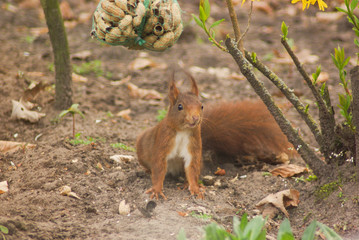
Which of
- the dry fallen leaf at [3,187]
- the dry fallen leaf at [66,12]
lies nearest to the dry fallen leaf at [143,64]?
the dry fallen leaf at [66,12]

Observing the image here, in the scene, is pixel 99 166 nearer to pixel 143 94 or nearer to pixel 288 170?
pixel 288 170

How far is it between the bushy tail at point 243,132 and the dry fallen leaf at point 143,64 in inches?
75.4

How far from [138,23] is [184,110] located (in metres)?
0.55

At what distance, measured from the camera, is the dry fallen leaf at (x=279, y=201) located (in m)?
2.65

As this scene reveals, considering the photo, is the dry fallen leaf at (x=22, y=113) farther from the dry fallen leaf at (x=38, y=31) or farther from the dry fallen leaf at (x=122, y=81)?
the dry fallen leaf at (x=38, y=31)

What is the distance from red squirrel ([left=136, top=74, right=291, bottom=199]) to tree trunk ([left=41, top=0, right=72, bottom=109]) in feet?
2.83

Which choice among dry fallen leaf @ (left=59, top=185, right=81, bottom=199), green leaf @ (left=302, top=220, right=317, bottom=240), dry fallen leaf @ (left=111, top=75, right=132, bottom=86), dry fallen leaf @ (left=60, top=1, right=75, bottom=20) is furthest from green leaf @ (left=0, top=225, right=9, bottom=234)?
dry fallen leaf @ (left=60, top=1, right=75, bottom=20)

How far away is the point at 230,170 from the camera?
3.30 metres

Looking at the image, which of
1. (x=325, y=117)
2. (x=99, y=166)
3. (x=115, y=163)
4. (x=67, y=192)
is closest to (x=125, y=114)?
(x=115, y=163)

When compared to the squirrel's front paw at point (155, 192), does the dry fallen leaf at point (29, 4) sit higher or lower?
higher

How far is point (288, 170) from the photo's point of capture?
314 cm

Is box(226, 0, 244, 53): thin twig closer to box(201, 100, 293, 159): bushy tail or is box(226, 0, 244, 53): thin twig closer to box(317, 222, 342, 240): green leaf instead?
box(201, 100, 293, 159): bushy tail

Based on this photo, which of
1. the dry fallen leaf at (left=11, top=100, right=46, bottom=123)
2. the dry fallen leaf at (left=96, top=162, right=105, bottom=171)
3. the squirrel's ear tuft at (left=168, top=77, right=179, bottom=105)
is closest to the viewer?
the squirrel's ear tuft at (left=168, top=77, right=179, bottom=105)

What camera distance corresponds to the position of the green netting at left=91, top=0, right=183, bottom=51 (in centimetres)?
237
